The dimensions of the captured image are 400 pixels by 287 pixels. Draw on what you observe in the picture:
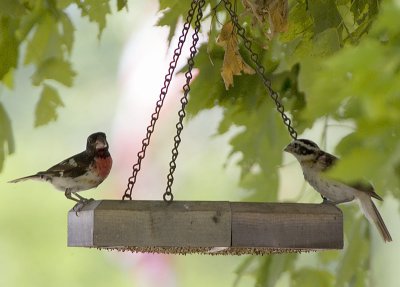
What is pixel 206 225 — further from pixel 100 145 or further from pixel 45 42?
pixel 45 42

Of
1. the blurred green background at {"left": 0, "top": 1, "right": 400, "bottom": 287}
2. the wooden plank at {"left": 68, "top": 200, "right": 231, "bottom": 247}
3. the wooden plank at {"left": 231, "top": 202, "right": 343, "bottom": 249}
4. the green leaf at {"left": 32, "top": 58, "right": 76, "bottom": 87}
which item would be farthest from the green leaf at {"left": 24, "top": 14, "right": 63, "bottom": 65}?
the blurred green background at {"left": 0, "top": 1, "right": 400, "bottom": 287}

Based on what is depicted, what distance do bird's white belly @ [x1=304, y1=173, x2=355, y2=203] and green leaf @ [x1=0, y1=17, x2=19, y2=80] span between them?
126 centimetres

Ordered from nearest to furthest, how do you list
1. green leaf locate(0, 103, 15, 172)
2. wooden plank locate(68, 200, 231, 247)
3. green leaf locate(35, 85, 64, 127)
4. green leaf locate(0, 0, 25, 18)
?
wooden plank locate(68, 200, 231, 247) → green leaf locate(0, 0, 25, 18) → green leaf locate(0, 103, 15, 172) → green leaf locate(35, 85, 64, 127)

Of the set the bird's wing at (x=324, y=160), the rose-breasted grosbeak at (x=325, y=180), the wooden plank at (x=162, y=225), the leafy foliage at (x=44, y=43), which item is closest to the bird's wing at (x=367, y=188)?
the rose-breasted grosbeak at (x=325, y=180)

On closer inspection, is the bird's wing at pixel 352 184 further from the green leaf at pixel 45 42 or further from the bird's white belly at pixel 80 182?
the green leaf at pixel 45 42

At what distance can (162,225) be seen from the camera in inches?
114

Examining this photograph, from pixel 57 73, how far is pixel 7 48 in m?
0.48

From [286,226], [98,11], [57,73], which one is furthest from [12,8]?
[286,226]

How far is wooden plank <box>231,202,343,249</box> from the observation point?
2.92 m

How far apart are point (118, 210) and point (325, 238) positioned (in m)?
0.63

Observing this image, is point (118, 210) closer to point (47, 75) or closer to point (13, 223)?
point (47, 75)

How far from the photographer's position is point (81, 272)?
8.79 m

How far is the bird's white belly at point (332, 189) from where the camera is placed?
12.1 feet

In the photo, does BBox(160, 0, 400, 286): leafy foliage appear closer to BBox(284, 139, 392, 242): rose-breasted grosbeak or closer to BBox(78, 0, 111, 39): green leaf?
BBox(284, 139, 392, 242): rose-breasted grosbeak
